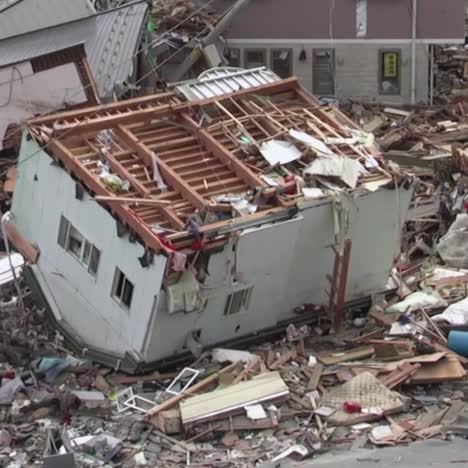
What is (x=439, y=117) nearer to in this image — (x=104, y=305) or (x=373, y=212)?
(x=373, y=212)

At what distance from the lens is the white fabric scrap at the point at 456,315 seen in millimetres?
17188

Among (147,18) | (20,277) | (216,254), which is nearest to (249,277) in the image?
(216,254)

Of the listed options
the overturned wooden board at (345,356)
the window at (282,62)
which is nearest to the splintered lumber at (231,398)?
the overturned wooden board at (345,356)

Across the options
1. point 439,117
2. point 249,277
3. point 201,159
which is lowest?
point 439,117

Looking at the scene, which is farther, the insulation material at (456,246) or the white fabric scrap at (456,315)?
the insulation material at (456,246)

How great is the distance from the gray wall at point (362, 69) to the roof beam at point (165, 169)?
17616 millimetres

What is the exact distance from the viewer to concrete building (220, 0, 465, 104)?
33531 millimetres

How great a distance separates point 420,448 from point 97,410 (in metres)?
5.07

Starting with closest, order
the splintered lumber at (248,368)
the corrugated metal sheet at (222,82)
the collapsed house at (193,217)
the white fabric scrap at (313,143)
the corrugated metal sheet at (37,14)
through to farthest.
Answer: the splintered lumber at (248,368), the collapsed house at (193,217), the white fabric scrap at (313,143), the corrugated metal sheet at (222,82), the corrugated metal sheet at (37,14)

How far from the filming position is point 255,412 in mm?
14883

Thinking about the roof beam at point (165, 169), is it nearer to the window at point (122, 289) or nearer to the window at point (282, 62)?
the window at point (122, 289)

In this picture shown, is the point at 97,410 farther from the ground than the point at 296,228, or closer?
closer

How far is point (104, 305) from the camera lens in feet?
56.4

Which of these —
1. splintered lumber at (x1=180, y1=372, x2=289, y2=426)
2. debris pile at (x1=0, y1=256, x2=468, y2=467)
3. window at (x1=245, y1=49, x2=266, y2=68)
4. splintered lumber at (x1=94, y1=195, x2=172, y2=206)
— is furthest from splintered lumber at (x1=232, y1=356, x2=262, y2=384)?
window at (x1=245, y1=49, x2=266, y2=68)
